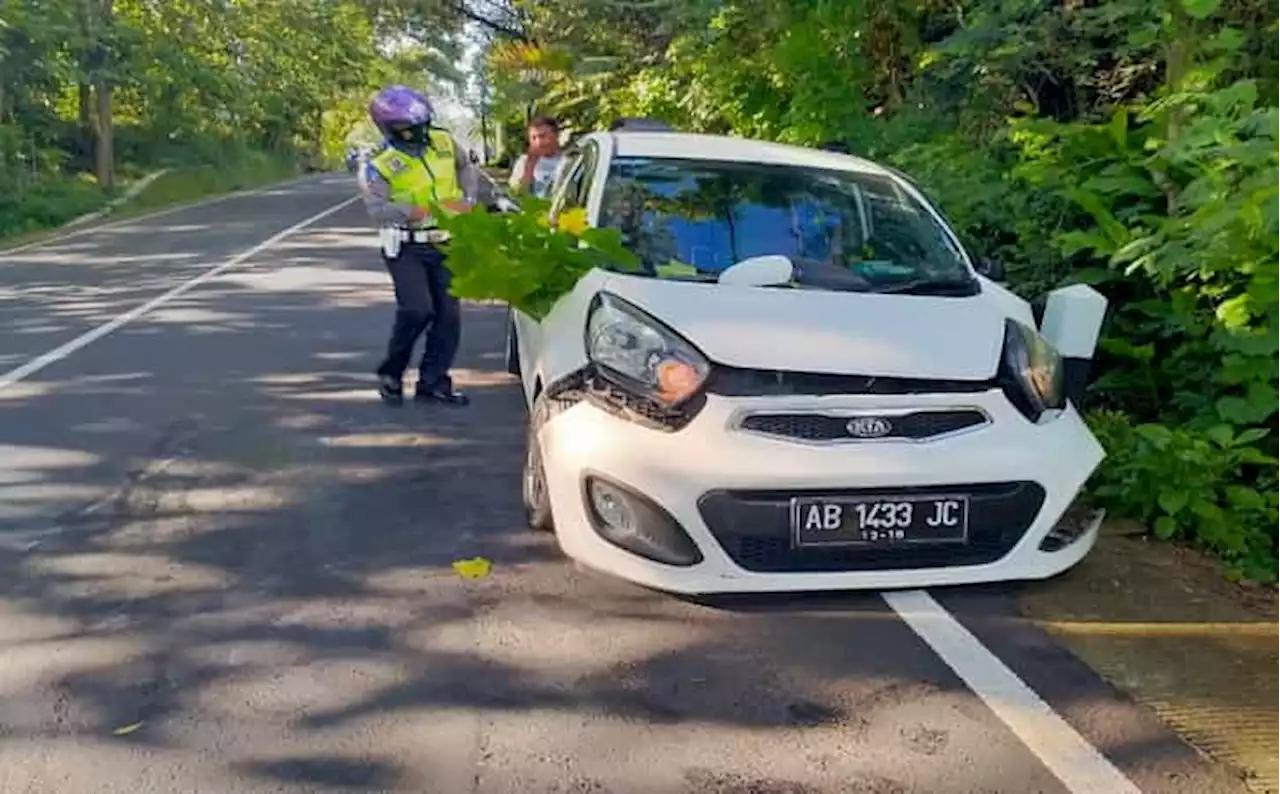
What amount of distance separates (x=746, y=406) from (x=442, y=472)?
2237mm

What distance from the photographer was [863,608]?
4254 mm

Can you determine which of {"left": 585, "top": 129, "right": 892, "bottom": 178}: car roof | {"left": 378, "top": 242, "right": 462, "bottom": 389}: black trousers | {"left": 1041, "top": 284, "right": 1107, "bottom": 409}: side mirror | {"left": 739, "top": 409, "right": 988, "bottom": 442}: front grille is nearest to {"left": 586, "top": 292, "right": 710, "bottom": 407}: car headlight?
{"left": 739, "top": 409, "right": 988, "bottom": 442}: front grille

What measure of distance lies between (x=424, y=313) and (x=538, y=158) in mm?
3005

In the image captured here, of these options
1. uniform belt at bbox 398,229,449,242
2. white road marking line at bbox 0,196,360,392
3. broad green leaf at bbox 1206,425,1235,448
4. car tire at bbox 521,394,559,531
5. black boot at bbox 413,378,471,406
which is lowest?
white road marking line at bbox 0,196,360,392

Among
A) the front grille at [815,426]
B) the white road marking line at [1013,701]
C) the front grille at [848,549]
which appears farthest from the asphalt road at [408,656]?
the front grille at [815,426]

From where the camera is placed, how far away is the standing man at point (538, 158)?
9.49 meters

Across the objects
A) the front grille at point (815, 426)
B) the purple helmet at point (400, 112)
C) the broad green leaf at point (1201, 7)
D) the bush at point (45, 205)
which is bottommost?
the bush at point (45, 205)

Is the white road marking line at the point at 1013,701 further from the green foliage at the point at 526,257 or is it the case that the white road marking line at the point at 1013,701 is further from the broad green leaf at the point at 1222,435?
the green foliage at the point at 526,257

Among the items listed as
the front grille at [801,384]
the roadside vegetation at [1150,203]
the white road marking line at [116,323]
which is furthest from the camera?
the white road marking line at [116,323]

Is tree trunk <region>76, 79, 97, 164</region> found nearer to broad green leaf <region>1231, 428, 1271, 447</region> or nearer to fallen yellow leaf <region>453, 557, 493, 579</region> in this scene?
fallen yellow leaf <region>453, 557, 493, 579</region>

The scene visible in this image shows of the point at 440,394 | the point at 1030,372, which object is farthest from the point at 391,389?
the point at 1030,372

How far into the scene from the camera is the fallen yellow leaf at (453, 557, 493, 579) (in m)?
4.58

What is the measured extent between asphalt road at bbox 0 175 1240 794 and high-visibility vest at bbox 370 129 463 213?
1.27m

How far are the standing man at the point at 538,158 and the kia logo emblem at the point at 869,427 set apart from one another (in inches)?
220
